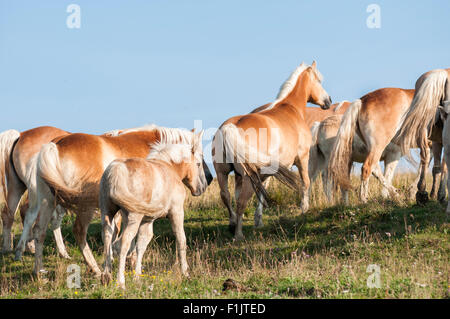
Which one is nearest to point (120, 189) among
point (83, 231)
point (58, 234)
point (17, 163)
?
point (83, 231)

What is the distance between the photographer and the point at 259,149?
10.2m

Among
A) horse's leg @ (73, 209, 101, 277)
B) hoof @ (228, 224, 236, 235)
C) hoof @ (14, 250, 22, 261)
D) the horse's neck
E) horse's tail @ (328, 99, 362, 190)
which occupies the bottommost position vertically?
hoof @ (14, 250, 22, 261)

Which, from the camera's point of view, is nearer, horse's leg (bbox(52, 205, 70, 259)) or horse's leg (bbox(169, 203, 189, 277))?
horse's leg (bbox(169, 203, 189, 277))

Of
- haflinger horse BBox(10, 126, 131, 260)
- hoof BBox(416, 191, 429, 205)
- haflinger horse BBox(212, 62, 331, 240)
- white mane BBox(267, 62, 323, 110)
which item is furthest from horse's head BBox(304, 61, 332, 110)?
haflinger horse BBox(10, 126, 131, 260)

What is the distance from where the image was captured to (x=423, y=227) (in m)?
8.74

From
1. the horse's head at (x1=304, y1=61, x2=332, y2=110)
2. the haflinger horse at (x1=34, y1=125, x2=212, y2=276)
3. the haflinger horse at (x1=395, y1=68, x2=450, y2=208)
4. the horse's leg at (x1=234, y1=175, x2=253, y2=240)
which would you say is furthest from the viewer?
the horse's head at (x1=304, y1=61, x2=332, y2=110)

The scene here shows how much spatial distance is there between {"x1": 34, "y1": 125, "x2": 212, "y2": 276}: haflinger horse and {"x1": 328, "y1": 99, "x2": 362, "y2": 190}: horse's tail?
13.9 feet

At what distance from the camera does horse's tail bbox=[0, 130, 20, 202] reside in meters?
10.8

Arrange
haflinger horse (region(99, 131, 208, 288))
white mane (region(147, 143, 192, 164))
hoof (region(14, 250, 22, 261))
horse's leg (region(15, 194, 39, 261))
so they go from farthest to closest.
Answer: hoof (region(14, 250, 22, 261)) → horse's leg (region(15, 194, 39, 261)) → white mane (region(147, 143, 192, 164)) → haflinger horse (region(99, 131, 208, 288))

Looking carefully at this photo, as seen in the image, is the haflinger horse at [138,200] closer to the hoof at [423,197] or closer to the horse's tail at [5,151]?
the horse's tail at [5,151]

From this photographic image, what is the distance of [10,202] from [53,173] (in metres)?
3.60

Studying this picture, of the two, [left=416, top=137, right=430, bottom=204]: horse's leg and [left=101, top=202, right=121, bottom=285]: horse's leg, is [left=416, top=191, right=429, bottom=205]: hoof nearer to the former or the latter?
[left=416, top=137, right=430, bottom=204]: horse's leg

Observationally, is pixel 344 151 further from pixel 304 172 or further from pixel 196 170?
pixel 196 170
